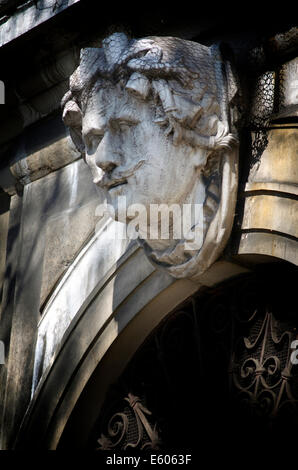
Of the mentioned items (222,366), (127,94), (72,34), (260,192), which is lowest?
(222,366)

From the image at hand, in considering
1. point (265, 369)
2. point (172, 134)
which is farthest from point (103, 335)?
point (172, 134)

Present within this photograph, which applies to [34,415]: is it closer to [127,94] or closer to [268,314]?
[268,314]

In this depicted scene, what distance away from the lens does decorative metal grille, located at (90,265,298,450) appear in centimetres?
402

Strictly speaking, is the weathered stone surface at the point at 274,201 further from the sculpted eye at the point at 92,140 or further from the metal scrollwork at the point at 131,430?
the metal scrollwork at the point at 131,430

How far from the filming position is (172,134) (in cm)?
396

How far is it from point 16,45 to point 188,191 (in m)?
1.42

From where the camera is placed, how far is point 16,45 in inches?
193

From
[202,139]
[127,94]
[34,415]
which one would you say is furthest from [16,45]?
[34,415]

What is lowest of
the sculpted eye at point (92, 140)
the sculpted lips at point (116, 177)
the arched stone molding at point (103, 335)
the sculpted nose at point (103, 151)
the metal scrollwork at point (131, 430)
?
the metal scrollwork at point (131, 430)

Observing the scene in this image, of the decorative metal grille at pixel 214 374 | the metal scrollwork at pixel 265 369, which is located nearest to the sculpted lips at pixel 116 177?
the decorative metal grille at pixel 214 374

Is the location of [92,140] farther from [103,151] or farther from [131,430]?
[131,430]

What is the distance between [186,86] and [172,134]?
20cm

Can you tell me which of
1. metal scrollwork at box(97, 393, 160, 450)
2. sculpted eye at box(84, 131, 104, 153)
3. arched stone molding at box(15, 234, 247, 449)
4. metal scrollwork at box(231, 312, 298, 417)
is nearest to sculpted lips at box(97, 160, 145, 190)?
sculpted eye at box(84, 131, 104, 153)

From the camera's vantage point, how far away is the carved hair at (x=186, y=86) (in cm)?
392
